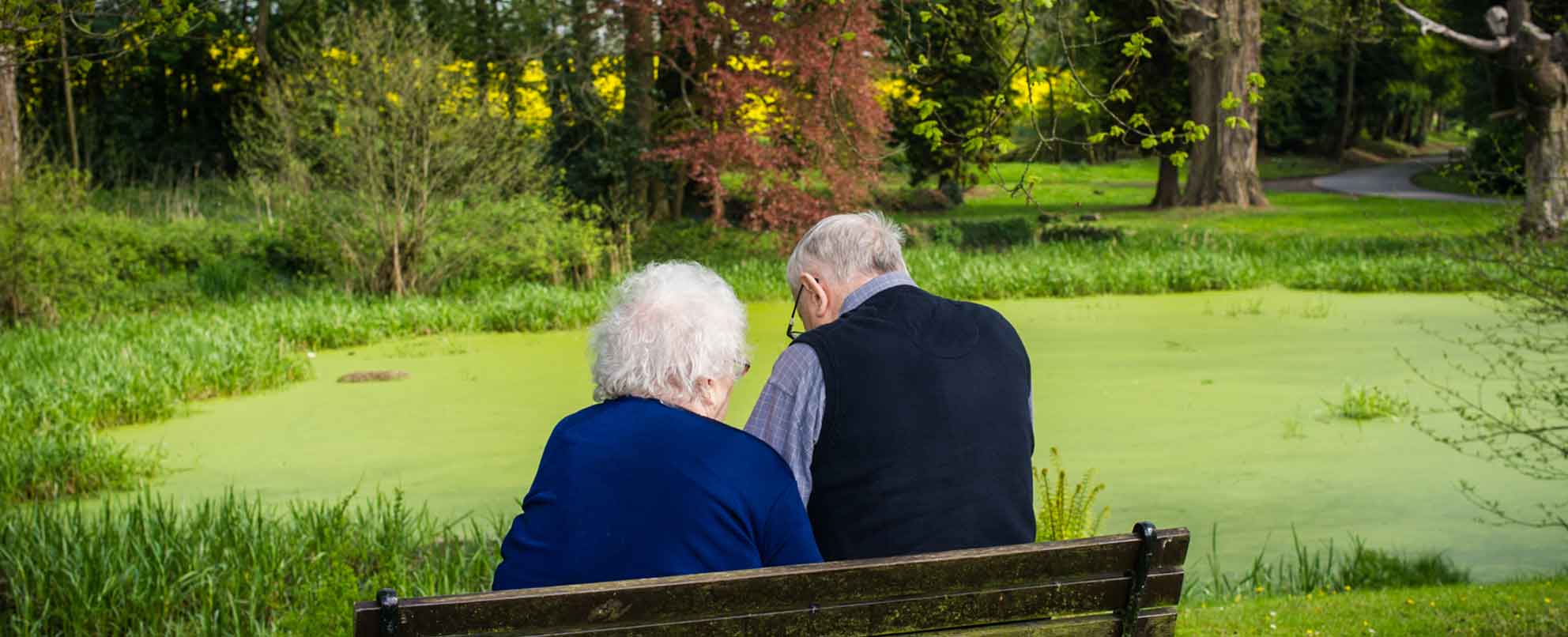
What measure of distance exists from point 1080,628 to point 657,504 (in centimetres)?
72

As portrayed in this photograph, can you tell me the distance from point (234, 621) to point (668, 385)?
8.16 ft

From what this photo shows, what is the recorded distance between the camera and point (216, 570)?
469cm

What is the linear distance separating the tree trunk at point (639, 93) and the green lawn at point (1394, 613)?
12888 mm

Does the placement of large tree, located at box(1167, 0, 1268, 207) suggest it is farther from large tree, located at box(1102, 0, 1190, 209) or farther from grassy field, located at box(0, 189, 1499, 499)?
grassy field, located at box(0, 189, 1499, 499)

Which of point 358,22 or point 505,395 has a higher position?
point 358,22

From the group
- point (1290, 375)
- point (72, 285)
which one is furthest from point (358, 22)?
point (1290, 375)

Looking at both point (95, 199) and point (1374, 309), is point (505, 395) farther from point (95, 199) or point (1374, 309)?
point (95, 199)

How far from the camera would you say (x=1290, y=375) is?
9.59m

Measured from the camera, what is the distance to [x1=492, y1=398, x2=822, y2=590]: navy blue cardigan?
2.21 m

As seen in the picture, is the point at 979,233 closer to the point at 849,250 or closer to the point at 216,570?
the point at 216,570

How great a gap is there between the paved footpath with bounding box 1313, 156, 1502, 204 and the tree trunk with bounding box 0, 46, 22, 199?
63.2 feet

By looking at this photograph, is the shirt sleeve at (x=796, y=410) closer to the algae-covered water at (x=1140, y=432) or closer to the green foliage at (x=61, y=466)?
the algae-covered water at (x=1140, y=432)

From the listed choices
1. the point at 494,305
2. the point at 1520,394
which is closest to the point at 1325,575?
the point at 1520,394

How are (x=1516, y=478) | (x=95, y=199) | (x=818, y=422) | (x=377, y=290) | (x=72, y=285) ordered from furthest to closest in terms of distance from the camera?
(x=95, y=199)
(x=377, y=290)
(x=72, y=285)
(x=1516, y=478)
(x=818, y=422)
